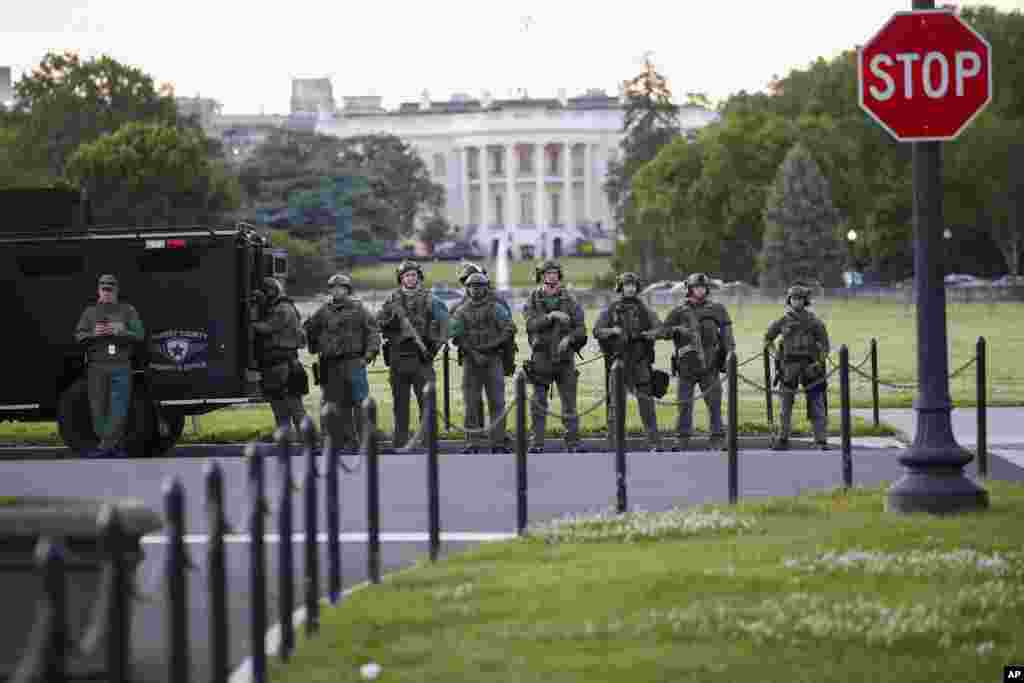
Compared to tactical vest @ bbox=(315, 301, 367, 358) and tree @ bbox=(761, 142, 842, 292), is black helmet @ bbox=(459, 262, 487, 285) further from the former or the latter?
tree @ bbox=(761, 142, 842, 292)

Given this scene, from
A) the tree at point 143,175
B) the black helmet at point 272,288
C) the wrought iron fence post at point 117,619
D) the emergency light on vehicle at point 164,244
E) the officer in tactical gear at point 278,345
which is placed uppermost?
the tree at point 143,175

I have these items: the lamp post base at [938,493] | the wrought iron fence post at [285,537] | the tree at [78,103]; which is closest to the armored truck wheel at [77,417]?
the lamp post base at [938,493]

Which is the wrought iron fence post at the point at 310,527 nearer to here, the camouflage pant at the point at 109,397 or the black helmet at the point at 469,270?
the camouflage pant at the point at 109,397

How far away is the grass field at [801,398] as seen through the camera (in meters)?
26.2

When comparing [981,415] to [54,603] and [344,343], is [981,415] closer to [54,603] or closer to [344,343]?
[344,343]

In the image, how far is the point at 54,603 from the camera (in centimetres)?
654

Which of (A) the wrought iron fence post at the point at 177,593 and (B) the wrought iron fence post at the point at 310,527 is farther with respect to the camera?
(B) the wrought iron fence post at the point at 310,527

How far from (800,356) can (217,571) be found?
46.3 feet

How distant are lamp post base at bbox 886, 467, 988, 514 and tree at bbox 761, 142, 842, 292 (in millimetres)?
78227

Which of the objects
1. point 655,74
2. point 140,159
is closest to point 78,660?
point 140,159

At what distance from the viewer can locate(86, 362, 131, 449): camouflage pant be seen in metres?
22.0

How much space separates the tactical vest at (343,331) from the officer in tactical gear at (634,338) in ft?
7.82

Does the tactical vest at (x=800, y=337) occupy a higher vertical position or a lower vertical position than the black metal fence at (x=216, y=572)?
higher

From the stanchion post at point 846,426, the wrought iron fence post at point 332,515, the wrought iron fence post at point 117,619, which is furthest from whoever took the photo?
the stanchion post at point 846,426
